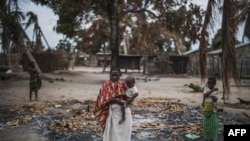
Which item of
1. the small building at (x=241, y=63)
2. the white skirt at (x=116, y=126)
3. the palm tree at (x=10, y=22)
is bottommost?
the white skirt at (x=116, y=126)

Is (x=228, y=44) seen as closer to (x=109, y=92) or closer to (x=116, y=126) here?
(x=109, y=92)

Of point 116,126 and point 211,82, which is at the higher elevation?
point 211,82

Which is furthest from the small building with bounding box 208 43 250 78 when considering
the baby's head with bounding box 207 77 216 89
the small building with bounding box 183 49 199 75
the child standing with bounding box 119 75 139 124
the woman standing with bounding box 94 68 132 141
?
the woman standing with bounding box 94 68 132 141

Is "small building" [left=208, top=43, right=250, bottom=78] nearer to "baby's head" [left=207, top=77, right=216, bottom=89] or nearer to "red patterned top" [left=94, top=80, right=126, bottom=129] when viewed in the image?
"baby's head" [left=207, top=77, right=216, bottom=89]

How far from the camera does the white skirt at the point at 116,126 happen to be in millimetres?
5297

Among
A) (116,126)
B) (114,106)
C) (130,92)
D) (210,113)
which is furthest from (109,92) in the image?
(210,113)

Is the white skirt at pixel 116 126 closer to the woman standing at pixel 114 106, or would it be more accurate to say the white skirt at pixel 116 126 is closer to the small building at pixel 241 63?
the woman standing at pixel 114 106

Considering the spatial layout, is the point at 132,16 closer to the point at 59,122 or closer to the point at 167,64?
the point at 167,64

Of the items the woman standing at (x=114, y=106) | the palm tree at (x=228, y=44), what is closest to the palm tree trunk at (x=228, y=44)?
the palm tree at (x=228, y=44)

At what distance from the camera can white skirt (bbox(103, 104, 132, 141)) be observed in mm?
5297

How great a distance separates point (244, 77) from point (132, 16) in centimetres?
1683

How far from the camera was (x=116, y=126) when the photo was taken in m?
5.30

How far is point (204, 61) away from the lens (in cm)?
672

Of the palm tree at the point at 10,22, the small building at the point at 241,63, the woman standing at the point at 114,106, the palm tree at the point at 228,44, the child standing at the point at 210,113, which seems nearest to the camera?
the woman standing at the point at 114,106
